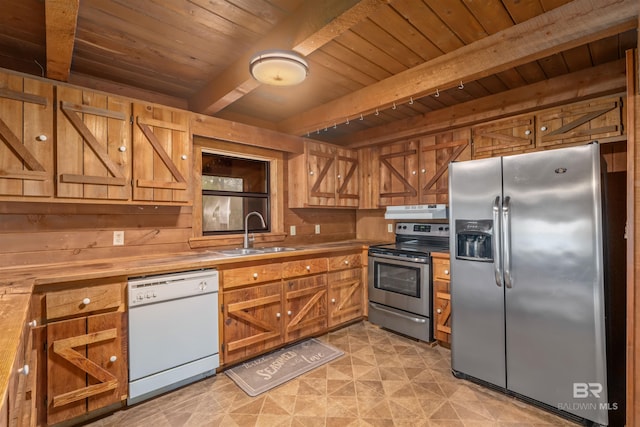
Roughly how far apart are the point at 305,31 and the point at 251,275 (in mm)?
1891

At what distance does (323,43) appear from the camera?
1817mm

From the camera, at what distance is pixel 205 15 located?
1828mm

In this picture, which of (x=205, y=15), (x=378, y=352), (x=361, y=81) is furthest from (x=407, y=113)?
(x=378, y=352)

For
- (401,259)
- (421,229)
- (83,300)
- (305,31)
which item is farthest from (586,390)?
(83,300)

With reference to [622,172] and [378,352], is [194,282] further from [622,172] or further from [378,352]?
[622,172]

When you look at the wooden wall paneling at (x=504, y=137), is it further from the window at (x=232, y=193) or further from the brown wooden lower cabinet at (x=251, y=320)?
the brown wooden lower cabinet at (x=251, y=320)

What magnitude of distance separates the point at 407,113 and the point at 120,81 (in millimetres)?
2837

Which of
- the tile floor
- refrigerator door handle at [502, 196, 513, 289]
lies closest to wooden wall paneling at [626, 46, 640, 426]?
the tile floor

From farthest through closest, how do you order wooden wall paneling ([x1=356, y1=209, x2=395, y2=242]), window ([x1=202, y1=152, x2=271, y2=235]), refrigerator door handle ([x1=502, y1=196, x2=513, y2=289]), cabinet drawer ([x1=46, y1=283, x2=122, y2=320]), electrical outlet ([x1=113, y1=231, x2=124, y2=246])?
wooden wall paneling ([x1=356, y1=209, x2=395, y2=242]) → window ([x1=202, y1=152, x2=271, y2=235]) → electrical outlet ([x1=113, y1=231, x2=124, y2=246]) → refrigerator door handle ([x1=502, y1=196, x2=513, y2=289]) → cabinet drawer ([x1=46, y1=283, x2=122, y2=320])

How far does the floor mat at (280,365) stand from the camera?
7.76ft

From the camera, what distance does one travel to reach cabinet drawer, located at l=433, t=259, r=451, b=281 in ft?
9.60

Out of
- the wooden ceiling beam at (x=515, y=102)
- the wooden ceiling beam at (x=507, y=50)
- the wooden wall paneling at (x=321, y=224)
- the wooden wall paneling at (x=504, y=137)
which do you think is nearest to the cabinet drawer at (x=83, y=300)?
the wooden wall paneling at (x=321, y=224)

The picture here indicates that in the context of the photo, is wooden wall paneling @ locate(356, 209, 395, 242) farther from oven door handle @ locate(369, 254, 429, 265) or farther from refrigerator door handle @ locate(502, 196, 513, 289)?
refrigerator door handle @ locate(502, 196, 513, 289)

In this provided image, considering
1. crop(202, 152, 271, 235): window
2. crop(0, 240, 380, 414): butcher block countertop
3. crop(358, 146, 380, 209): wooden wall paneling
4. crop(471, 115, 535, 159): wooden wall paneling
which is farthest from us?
crop(358, 146, 380, 209): wooden wall paneling
